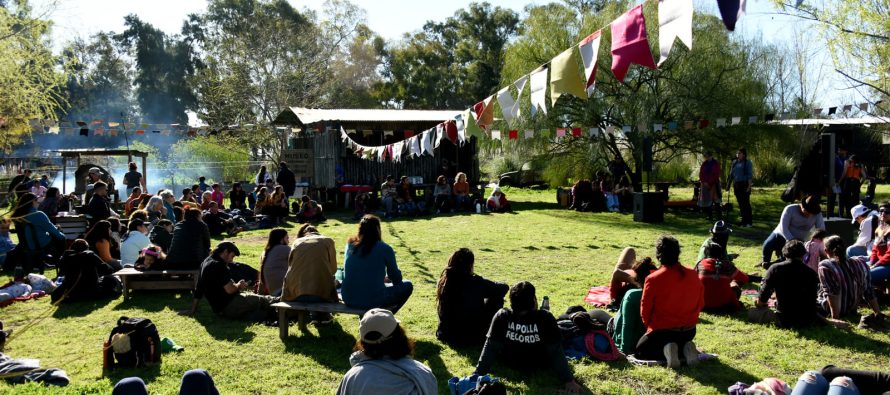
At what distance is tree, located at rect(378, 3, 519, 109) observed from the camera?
45.3m

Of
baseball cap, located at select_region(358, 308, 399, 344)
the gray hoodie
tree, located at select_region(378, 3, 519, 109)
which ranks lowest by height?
the gray hoodie

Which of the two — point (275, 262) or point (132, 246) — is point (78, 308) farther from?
point (275, 262)

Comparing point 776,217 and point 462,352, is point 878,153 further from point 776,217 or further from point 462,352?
point 462,352

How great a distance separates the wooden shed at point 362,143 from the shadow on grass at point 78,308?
→ 41.6 feet

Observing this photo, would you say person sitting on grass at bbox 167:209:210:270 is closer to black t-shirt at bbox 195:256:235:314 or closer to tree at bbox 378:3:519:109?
black t-shirt at bbox 195:256:235:314

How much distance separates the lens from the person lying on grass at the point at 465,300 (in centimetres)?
665

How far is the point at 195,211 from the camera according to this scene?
30.8 feet

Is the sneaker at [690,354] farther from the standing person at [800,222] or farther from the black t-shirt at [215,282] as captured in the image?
the black t-shirt at [215,282]

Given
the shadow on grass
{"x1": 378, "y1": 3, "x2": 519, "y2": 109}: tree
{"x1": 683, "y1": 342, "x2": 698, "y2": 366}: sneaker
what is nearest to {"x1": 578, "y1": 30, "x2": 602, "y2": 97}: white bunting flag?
{"x1": 683, "y1": 342, "x2": 698, "y2": 366}: sneaker

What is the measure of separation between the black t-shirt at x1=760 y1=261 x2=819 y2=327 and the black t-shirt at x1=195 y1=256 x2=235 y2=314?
554 cm

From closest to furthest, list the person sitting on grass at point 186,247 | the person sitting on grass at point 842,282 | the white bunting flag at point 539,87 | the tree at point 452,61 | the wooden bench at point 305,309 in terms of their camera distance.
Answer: the wooden bench at point 305,309, the person sitting on grass at point 842,282, the person sitting on grass at point 186,247, the white bunting flag at point 539,87, the tree at point 452,61

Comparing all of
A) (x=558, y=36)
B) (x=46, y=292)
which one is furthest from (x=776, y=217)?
(x=46, y=292)

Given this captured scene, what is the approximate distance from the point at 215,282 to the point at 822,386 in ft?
19.4

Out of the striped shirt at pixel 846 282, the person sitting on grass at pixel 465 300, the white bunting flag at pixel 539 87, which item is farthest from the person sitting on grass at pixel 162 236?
the striped shirt at pixel 846 282
